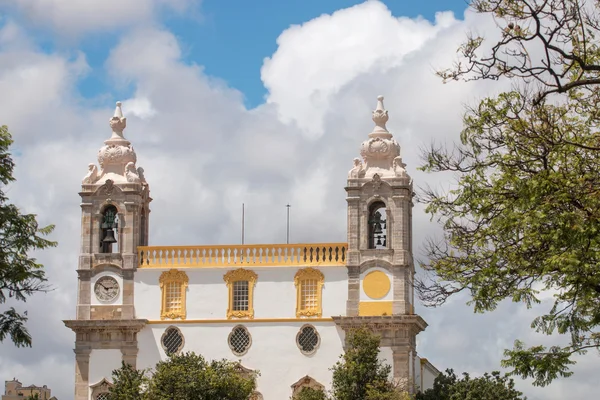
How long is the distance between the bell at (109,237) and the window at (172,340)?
448cm

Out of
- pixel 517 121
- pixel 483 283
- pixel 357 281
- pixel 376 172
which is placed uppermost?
pixel 376 172

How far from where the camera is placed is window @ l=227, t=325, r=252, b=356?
190 ft

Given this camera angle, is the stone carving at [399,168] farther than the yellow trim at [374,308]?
Yes

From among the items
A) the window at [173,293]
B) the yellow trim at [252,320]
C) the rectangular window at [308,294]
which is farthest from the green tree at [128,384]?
the rectangular window at [308,294]

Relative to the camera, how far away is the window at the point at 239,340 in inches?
2277

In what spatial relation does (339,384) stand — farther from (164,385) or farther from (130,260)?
(130,260)

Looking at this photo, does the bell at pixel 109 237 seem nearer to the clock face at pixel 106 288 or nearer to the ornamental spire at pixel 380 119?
the clock face at pixel 106 288

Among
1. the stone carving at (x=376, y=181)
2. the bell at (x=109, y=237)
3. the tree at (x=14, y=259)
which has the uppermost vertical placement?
the stone carving at (x=376, y=181)

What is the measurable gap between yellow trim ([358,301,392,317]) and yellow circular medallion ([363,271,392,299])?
0.93ft

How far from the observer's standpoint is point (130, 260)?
59.2m

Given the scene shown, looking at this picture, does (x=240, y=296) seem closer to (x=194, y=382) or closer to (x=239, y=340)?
(x=239, y=340)

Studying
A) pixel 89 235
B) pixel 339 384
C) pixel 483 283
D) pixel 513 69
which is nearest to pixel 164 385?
pixel 339 384

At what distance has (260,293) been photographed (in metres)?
58.3

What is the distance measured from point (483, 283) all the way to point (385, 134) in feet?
97.4
